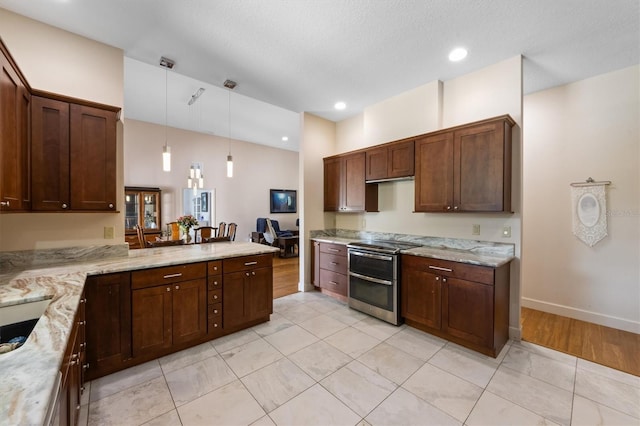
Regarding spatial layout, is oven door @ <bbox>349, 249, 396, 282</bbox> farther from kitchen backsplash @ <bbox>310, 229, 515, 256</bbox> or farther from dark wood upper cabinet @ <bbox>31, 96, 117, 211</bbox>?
dark wood upper cabinet @ <bbox>31, 96, 117, 211</bbox>

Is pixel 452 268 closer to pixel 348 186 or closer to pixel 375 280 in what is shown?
pixel 375 280

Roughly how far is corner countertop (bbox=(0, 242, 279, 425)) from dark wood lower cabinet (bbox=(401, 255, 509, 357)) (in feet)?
6.15

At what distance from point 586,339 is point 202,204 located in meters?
7.96

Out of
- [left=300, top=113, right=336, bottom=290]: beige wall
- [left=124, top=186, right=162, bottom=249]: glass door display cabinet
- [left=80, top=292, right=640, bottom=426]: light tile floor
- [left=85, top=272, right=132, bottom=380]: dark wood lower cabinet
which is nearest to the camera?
[left=80, top=292, right=640, bottom=426]: light tile floor

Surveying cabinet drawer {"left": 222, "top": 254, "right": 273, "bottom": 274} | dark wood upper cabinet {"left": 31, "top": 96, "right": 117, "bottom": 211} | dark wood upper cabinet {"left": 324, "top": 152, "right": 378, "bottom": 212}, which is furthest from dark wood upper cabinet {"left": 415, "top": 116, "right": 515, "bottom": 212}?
dark wood upper cabinet {"left": 31, "top": 96, "right": 117, "bottom": 211}

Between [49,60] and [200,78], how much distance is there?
4.53ft

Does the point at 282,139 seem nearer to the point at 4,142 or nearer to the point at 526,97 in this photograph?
the point at 526,97

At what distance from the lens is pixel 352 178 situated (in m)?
4.15

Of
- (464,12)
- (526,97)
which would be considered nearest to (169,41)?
(464,12)

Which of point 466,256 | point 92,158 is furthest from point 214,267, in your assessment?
point 466,256

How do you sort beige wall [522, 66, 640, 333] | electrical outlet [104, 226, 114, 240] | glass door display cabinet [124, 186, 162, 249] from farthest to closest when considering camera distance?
glass door display cabinet [124, 186, 162, 249] → beige wall [522, 66, 640, 333] → electrical outlet [104, 226, 114, 240]

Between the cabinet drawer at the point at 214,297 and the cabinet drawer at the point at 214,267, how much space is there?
0.66 feet

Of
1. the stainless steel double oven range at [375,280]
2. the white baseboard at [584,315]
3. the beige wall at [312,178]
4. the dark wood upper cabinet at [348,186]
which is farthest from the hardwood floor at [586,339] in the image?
the beige wall at [312,178]

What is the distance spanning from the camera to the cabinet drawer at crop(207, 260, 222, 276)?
2.66m
